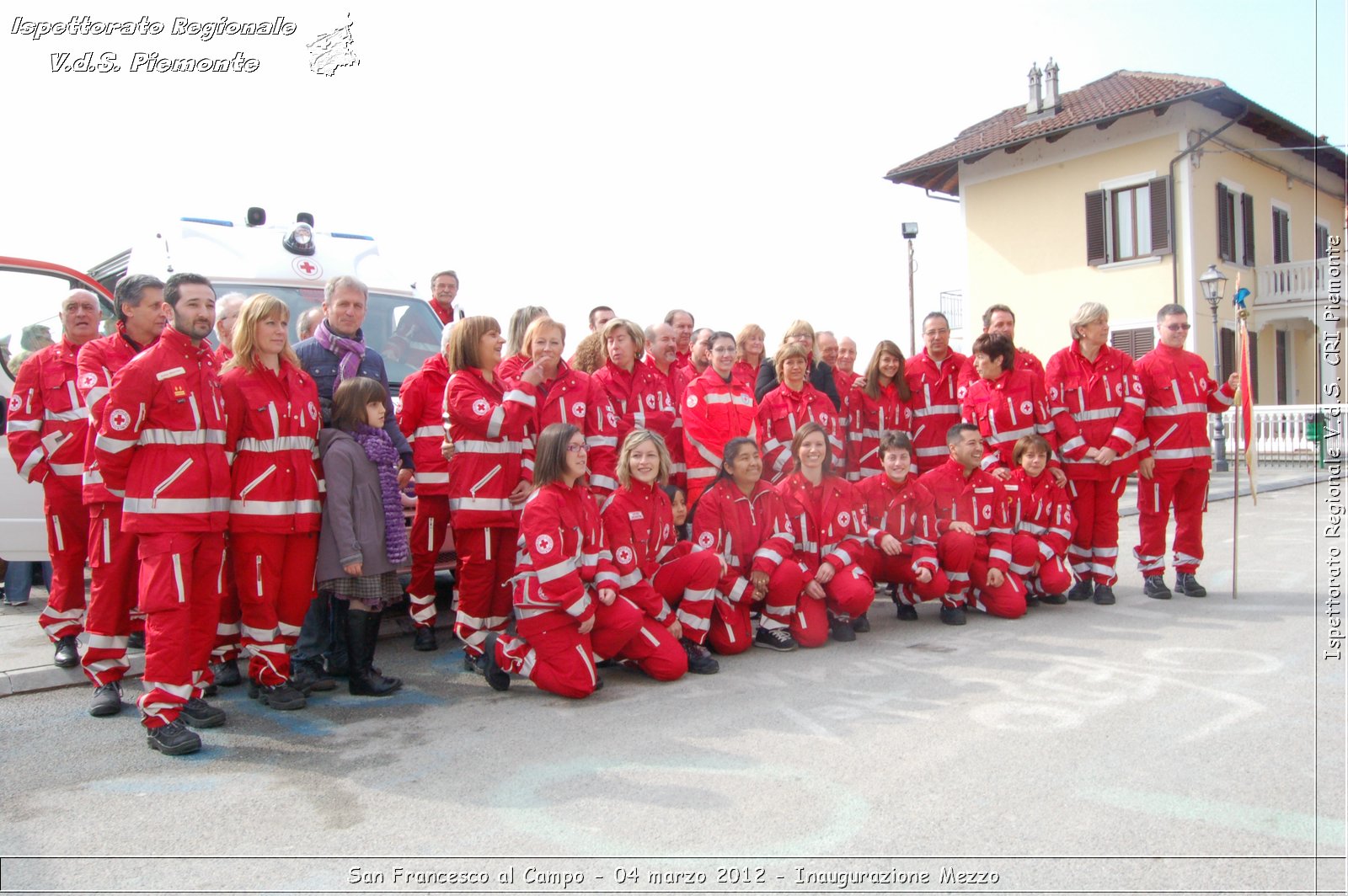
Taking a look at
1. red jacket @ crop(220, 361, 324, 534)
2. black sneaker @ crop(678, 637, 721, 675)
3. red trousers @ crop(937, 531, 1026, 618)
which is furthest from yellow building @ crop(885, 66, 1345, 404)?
red jacket @ crop(220, 361, 324, 534)

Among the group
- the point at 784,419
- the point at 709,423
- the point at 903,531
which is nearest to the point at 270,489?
the point at 709,423

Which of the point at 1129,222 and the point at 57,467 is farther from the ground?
the point at 1129,222

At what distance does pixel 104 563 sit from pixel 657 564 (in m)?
3.11

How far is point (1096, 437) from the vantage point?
7.43 meters

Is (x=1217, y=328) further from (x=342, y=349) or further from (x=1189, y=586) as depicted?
(x=342, y=349)

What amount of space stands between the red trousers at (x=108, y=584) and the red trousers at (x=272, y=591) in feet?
1.67

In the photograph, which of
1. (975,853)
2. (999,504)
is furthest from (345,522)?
(999,504)

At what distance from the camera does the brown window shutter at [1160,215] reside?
78.3 ft

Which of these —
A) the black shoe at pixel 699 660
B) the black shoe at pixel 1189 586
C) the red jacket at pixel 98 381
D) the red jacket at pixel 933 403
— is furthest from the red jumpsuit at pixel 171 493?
the black shoe at pixel 1189 586

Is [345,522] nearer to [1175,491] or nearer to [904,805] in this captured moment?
[904,805]

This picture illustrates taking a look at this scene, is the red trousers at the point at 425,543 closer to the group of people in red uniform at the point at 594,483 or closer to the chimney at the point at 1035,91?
the group of people in red uniform at the point at 594,483

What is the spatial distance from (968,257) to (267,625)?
27592mm

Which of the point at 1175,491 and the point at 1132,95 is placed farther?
the point at 1132,95

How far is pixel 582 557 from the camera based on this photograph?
5.39m
